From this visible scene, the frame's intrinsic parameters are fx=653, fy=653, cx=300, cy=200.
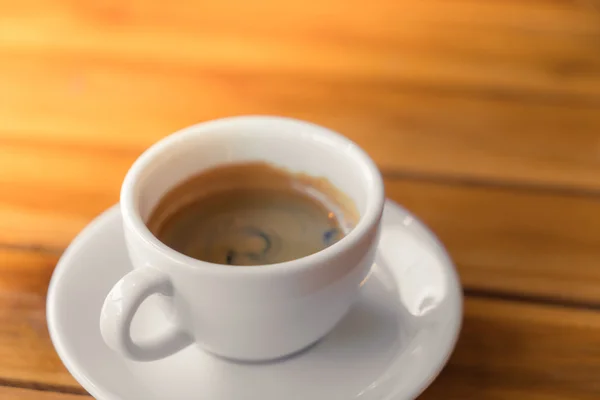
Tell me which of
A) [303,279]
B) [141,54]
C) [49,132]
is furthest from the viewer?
[141,54]

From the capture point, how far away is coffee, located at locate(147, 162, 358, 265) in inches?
21.4

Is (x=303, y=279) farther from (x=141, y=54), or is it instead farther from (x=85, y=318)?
(x=141, y=54)

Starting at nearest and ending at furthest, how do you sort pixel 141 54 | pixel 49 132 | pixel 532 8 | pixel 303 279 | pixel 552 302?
pixel 303 279
pixel 552 302
pixel 49 132
pixel 141 54
pixel 532 8

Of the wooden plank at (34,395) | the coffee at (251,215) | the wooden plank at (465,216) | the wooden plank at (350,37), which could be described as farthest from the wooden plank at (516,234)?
the wooden plank at (34,395)

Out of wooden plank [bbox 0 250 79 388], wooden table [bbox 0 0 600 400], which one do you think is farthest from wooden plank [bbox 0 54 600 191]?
wooden plank [bbox 0 250 79 388]

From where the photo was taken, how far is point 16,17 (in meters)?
0.94

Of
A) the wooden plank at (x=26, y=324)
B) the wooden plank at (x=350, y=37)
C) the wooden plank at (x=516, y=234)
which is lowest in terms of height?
the wooden plank at (x=26, y=324)

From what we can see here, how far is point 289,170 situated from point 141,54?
392mm

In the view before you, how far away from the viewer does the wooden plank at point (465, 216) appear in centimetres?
57

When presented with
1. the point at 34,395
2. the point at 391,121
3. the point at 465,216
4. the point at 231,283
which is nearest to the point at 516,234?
the point at 465,216

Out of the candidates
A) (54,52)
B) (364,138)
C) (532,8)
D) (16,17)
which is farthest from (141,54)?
(532,8)

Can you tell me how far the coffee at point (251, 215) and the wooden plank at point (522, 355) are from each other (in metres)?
0.14

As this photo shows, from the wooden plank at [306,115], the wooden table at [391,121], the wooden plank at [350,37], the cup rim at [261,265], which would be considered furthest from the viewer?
the wooden plank at [350,37]

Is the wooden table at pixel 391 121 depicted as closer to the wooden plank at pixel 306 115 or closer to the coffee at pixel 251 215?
the wooden plank at pixel 306 115
